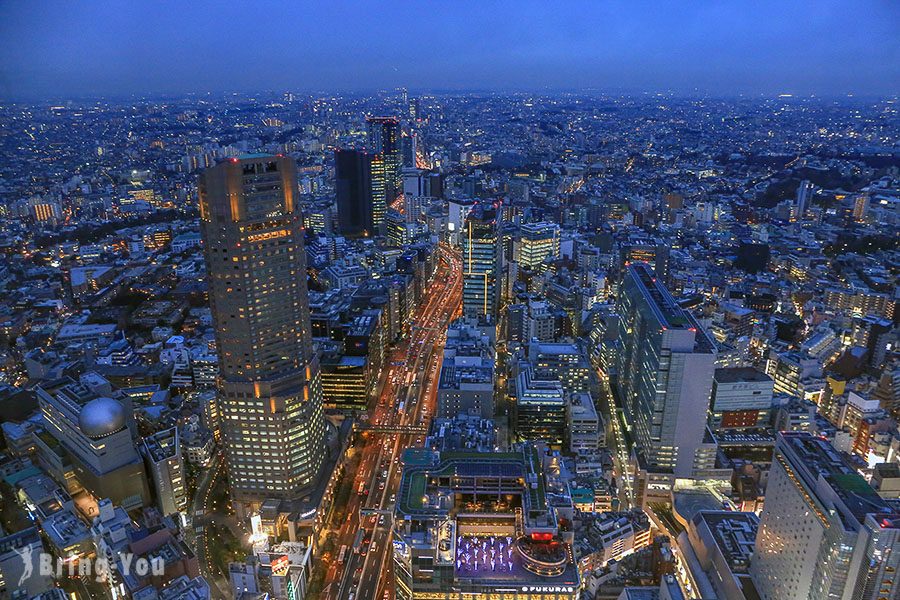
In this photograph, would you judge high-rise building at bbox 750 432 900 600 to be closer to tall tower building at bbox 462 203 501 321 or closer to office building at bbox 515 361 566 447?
office building at bbox 515 361 566 447

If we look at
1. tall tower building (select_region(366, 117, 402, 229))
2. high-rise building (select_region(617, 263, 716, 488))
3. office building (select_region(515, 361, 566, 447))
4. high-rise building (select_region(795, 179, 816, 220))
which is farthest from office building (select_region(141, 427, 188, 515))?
high-rise building (select_region(795, 179, 816, 220))

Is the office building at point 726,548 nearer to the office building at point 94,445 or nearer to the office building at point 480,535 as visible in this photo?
the office building at point 480,535

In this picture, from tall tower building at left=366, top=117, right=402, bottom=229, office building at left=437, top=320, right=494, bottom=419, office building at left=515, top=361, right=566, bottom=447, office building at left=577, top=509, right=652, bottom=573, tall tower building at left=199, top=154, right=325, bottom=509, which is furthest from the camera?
tall tower building at left=366, top=117, right=402, bottom=229

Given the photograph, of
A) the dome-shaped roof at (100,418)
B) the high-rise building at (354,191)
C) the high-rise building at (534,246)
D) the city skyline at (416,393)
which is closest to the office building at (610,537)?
the city skyline at (416,393)

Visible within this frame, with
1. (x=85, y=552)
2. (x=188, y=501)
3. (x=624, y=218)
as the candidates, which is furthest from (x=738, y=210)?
(x=85, y=552)

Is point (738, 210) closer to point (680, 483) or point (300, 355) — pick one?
point (680, 483)

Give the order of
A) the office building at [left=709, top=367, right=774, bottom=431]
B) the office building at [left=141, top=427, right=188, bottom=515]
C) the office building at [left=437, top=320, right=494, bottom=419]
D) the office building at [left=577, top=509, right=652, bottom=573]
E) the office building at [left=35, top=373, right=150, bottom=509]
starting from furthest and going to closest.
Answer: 1. the office building at [left=709, top=367, right=774, bottom=431]
2. the office building at [left=437, top=320, right=494, bottom=419]
3. the office building at [left=141, top=427, right=188, bottom=515]
4. the office building at [left=35, top=373, right=150, bottom=509]
5. the office building at [left=577, top=509, right=652, bottom=573]
